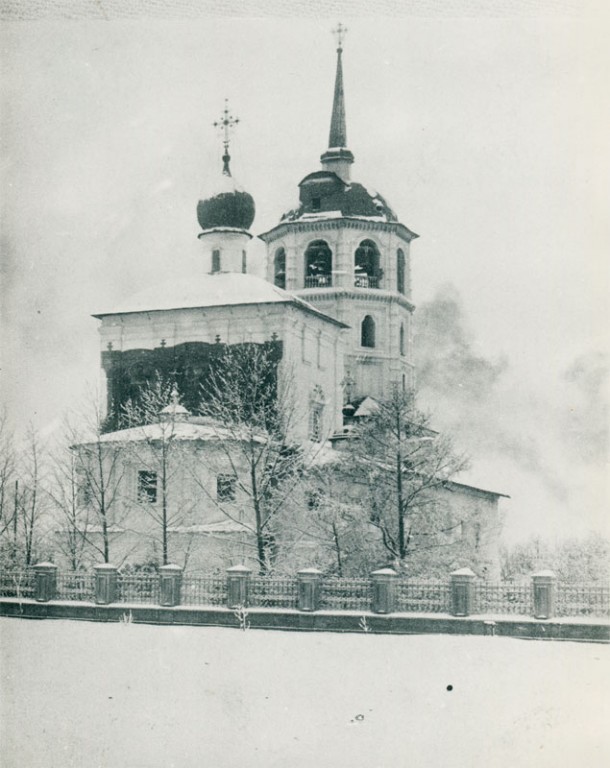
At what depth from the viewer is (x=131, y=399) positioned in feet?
94.3

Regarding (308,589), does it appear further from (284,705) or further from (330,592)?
(284,705)

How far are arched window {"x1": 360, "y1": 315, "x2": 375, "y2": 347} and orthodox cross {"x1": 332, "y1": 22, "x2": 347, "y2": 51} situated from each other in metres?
22.9

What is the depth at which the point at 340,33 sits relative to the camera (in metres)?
14.9

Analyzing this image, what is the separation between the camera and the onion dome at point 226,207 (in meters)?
30.2

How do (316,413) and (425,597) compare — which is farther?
(316,413)

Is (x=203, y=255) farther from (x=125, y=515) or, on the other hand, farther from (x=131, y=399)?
(x=125, y=515)

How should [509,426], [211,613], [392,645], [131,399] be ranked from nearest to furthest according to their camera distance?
[392,645] < [211,613] < [509,426] < [131,399]

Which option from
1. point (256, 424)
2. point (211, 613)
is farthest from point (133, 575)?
point (256, 424)

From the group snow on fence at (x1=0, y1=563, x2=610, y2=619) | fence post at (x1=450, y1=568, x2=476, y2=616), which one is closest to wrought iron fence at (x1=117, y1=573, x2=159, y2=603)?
snow on fence at (x1=0, y1=563, x2=610, y2=619)

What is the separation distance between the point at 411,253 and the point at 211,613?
20.8 meters

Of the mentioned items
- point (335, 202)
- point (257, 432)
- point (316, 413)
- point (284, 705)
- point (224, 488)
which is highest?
point (335, 202)

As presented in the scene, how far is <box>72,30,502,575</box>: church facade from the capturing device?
2666 centimetres

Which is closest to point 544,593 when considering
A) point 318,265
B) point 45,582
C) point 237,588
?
point 237,588

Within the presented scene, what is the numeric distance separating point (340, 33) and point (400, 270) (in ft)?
76.5
